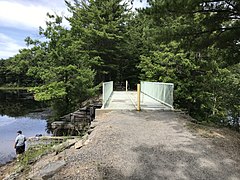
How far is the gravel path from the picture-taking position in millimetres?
4004

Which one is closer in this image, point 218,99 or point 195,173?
point 195,173

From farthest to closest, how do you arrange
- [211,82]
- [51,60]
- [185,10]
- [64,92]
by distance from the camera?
[51,60] < [64,92] < [211,82] < [185,10]

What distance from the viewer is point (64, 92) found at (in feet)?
55.7

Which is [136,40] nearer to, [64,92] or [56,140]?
[64,92]

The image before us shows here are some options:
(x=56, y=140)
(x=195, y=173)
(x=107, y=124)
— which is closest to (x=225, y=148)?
(x=195, y=173)

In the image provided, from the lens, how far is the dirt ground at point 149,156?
403cm

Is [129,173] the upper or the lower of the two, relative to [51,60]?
lower

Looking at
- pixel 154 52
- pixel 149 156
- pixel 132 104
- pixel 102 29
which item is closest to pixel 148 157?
pixel 149 156

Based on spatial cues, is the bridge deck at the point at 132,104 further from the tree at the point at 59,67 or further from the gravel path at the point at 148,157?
the tree at the point at 59,67

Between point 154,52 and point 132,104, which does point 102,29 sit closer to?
point 154,52

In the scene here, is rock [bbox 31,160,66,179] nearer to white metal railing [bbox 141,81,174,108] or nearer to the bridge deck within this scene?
the bridge deck

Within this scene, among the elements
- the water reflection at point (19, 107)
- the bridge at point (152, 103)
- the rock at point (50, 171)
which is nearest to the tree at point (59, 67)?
the bridge at point (152, 103)

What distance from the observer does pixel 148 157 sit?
4688 mm

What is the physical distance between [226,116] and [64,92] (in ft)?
43.6
